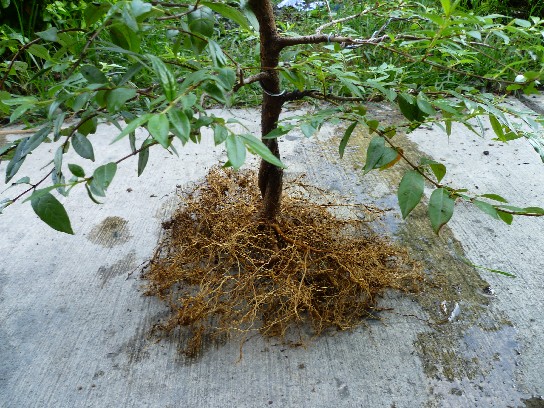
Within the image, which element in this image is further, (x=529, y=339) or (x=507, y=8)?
(x=507, y=8)

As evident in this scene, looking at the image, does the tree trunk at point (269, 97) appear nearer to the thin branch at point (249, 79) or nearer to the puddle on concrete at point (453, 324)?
the thin branch at point (249, 79)

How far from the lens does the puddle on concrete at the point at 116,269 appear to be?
4.81 ft

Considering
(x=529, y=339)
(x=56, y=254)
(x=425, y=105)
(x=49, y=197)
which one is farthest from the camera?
(x=56, y=254)

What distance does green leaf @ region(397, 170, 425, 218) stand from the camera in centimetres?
84

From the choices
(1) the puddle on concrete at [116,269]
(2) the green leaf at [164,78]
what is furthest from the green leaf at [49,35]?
(1) the puddle on concrete at [116,269]

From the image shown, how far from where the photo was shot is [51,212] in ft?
2.64

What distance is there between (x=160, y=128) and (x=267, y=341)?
723mm

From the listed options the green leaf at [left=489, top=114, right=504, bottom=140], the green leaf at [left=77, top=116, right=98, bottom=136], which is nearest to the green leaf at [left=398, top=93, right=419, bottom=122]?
the green leaf at [left=489, top=114, right=504, bottom=140]

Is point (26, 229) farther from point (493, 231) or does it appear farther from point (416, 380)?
point (493, 231)

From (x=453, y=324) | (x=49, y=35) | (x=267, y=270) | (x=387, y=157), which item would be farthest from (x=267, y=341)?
(x=49, y=35)

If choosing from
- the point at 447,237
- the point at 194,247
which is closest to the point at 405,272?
the point at 447,237

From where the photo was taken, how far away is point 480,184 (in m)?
1.88

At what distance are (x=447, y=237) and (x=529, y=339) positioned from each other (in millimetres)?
433

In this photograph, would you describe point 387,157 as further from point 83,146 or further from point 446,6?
point 83,146
